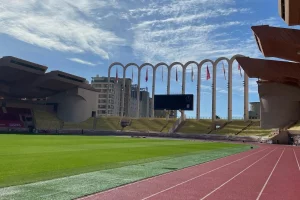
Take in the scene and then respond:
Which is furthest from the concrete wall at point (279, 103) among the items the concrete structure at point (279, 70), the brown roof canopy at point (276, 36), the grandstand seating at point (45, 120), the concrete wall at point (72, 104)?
the grandstand seating at point (45, 120)

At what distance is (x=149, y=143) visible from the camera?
141 feet

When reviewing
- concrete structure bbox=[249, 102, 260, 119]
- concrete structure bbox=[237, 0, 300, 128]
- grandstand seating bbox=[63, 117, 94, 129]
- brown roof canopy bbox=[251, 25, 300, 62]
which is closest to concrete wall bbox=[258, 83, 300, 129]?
concrete structure bbox=[237, 0, 300, 128]

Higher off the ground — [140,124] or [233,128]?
[140,124]

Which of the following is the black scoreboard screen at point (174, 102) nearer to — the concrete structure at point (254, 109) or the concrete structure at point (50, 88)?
the concrete structure at point (50, 88)

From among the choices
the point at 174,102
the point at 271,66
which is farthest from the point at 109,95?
the point at 271,66

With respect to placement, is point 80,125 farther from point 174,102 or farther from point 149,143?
point 149,143

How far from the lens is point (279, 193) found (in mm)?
11062

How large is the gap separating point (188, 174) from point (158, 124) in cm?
→ 7103

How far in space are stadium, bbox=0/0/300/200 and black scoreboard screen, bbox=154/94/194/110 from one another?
332mm

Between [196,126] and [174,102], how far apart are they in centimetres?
1039

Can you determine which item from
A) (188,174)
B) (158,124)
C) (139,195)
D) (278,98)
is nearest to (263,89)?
(278,98)

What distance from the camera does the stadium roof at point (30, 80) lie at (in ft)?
220

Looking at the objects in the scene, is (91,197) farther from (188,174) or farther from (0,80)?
(0,80)

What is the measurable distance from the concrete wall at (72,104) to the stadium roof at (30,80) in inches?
81.9
